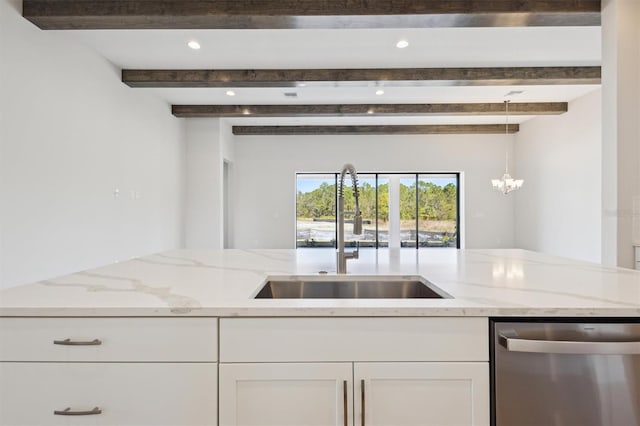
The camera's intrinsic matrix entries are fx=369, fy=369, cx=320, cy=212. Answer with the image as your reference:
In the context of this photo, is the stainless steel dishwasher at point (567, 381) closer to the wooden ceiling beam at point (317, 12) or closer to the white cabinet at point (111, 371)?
the white cabinet at point (111, 371)

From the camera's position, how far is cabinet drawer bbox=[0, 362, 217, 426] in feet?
3.27

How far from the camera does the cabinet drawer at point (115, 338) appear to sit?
1.00m

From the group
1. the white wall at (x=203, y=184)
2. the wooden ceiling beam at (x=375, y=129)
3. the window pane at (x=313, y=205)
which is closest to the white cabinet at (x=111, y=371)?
the white wall at (x=203, y=184)

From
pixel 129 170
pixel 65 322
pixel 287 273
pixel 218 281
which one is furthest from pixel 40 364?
pixel 129 170

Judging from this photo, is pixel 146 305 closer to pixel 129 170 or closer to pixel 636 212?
pixel 636 212

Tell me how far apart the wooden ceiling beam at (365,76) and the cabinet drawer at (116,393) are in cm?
382

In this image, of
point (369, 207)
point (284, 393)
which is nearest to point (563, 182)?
point (369, 207)

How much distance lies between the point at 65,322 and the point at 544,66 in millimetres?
5006

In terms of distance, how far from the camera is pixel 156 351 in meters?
1.00

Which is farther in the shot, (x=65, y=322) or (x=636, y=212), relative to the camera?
(x=636, y=212)

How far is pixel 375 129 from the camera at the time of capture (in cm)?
701

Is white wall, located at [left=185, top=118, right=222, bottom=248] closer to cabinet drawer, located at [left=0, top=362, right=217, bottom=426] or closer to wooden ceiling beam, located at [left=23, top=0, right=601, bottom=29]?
wooden ceiling beam, located at [left=23, top=0, right=601, bottom=29]

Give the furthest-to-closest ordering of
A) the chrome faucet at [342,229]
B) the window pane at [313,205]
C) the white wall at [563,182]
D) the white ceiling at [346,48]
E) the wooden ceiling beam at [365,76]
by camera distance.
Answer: the window pane at [313,205], the white wall at [563,182], the wooden ceiling beam at [365,76], the white ceiling at [346,48], the chrome faucet at [342,229]

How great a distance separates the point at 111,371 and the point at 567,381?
4.01ft
